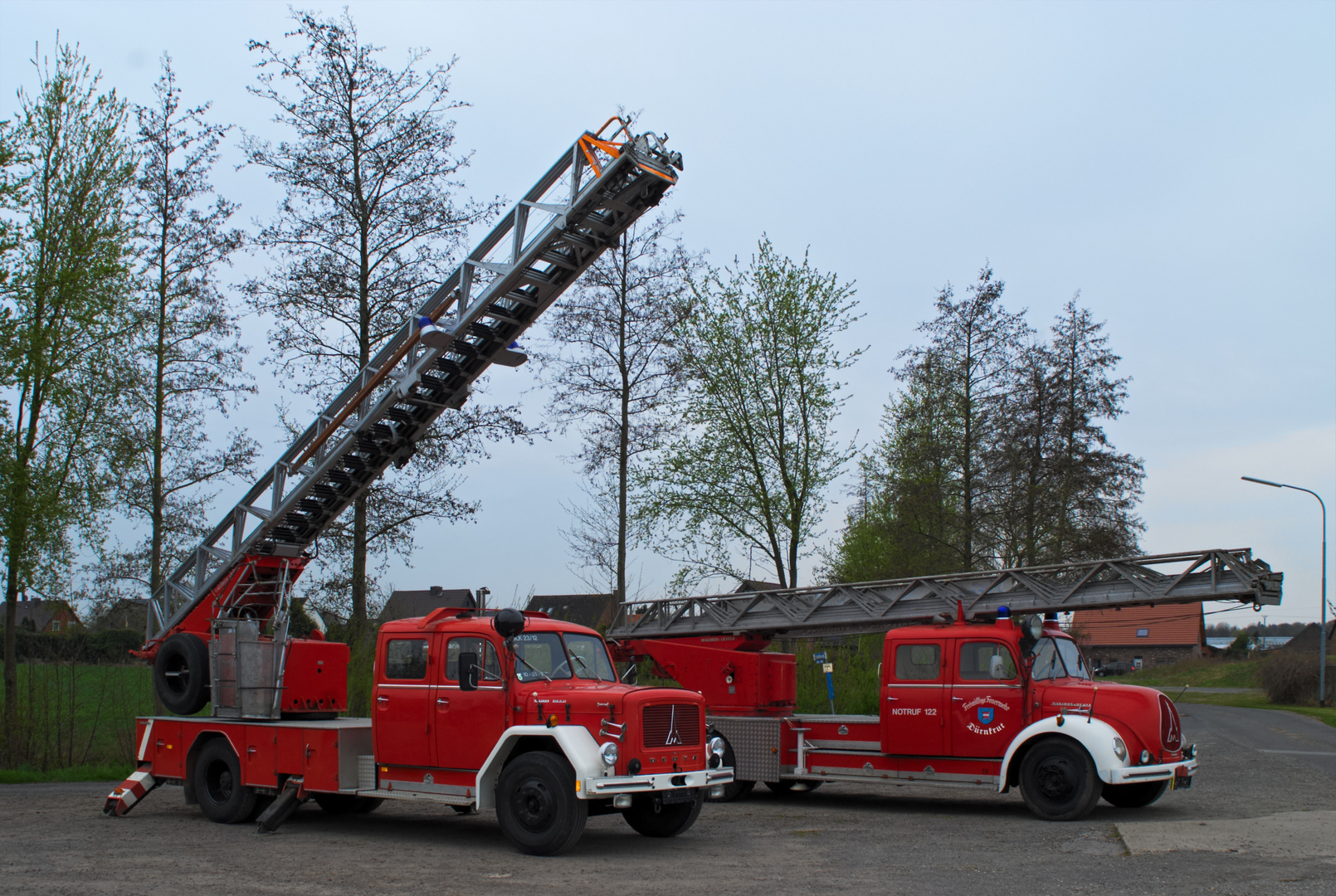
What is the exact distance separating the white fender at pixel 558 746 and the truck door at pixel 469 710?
205 mm

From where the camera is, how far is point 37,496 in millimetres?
15727

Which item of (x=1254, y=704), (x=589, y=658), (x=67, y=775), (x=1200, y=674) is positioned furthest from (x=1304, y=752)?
(x=1200, y=674)

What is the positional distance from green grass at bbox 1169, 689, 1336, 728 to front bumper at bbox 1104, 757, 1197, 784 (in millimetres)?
24359

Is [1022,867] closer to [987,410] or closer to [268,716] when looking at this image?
[268,716]

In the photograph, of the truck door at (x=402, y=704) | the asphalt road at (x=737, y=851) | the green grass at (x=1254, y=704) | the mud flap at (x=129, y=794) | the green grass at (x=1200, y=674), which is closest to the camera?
the asphalt road at (x=737, y=851)

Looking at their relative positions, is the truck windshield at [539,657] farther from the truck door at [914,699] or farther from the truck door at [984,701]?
the truck door at [984,701]

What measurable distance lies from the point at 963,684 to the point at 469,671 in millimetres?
6142

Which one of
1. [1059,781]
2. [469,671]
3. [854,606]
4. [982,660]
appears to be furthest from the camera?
[854,606]

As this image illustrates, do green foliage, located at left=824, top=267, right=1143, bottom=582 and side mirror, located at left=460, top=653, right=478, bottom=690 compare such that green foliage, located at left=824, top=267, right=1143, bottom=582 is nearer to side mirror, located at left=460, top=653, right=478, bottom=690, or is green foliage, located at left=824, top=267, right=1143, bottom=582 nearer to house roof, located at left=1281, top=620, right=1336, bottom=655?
side mirror, located at left=460, top=653, right=478, bottom=690

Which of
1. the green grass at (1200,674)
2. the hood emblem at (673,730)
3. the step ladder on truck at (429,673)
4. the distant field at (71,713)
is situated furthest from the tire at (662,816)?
the green grass at (1200,674)

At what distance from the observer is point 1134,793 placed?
42.9 ft

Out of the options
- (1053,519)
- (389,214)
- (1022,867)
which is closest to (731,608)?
(1022,867)

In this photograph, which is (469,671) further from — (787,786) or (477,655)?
(787,786)

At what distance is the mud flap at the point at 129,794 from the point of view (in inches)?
499
